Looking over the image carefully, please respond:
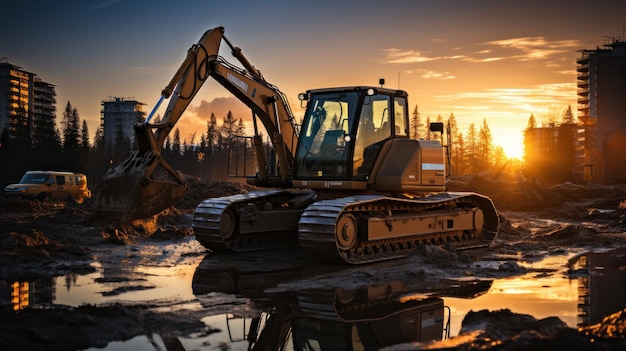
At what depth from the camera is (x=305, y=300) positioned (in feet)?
32.9

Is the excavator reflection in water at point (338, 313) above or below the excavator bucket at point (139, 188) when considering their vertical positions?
below

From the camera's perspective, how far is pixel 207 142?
140m

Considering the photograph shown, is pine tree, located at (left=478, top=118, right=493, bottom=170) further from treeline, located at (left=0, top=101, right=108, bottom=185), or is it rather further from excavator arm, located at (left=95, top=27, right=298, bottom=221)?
excavator arm, located at (left=95, top=27, right=298, bottom=221)

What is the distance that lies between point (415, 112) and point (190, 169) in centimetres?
4114

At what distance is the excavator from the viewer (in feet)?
47.4

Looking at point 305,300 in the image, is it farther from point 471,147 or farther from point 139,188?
point 471,147

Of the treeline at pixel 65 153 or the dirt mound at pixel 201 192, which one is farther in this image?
the treeline at pixel 65 153

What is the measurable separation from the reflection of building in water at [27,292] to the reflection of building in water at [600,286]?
7294 millimetres

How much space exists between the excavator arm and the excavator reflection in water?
5.42m

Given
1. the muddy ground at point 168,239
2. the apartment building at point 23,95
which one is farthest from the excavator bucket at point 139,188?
the apartment building at point 23,95

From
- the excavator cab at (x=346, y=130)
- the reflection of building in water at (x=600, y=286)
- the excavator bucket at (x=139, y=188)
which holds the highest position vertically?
the excavator cab at (x=346, y=130)

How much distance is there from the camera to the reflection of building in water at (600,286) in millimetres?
Answer: 9219

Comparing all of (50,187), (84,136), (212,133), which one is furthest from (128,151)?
(50,187)

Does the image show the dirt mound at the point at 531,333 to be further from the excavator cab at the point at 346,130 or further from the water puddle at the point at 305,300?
the excavator cab at the point at 346,130
